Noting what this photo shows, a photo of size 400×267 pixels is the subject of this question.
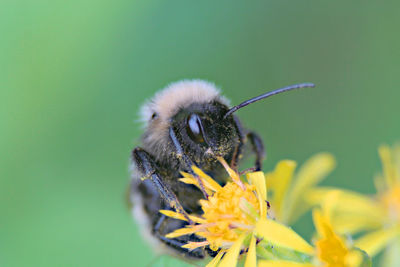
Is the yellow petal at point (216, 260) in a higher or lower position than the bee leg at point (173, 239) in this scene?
lower

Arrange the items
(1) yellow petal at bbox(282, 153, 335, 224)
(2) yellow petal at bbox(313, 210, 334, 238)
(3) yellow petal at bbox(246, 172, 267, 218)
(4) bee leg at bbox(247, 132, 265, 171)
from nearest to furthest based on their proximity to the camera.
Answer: (2) yellow petal at bbox(313, 210, 334, 238) → (3) yellow petal at bbox(246, 172, 267, 218) → (4) bee leg at bbox(247, 132, 265, 171) → (1) yellow petal at bbox(282, 153, 335, 224)

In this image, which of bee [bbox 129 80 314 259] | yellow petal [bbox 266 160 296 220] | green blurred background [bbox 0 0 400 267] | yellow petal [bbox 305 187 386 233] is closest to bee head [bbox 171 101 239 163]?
bee [bbox 129 80 314 259]

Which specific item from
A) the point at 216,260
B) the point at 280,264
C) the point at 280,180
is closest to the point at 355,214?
the point at 280,180

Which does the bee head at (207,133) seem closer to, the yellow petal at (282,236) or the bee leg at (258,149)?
the bee leg at (258,149)

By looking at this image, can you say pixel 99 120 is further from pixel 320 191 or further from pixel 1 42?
pixel 320 191

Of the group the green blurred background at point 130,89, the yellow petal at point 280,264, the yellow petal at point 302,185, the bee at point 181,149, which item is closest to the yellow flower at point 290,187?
the yellow petal at point 302,185

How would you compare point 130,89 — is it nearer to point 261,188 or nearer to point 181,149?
point 181,149

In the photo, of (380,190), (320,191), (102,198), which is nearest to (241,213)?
(320,191)

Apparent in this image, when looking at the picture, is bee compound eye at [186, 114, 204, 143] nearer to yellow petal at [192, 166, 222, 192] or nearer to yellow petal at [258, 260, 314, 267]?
yellow petal at [192, 166, 222, 192]
